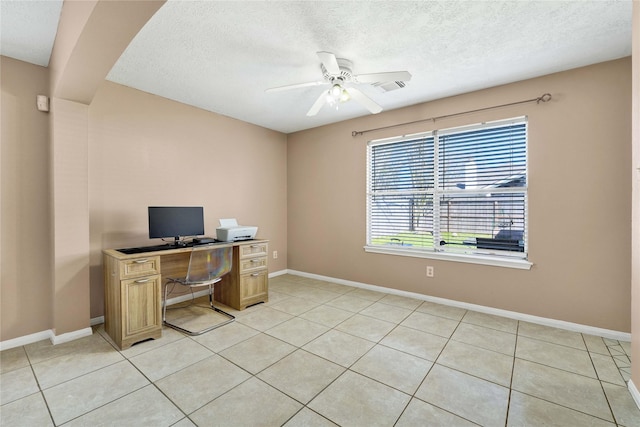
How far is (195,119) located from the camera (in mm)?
3645

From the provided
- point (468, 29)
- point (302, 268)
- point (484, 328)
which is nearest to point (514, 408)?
point (484, 328)

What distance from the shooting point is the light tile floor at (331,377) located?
159 centimetres

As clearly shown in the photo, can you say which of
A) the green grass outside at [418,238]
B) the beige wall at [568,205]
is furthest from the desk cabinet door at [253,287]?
the beige wall at [568,205]

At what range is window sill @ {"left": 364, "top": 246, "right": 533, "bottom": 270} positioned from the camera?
292 centimetres

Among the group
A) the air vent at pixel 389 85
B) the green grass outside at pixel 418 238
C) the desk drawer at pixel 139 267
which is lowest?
the desk drawer at pixel 139 267

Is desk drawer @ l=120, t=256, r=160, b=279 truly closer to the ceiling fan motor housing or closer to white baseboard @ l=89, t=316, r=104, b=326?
white baseboard @ l=89, t=316, r=104, b=326

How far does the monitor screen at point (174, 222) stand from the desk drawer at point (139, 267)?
0.45 m

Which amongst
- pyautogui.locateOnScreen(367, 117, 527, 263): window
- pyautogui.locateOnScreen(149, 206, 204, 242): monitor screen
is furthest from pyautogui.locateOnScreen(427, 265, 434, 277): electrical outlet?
pyautogui.locateOnScreen(149, 206, 204, 242): monitor screen

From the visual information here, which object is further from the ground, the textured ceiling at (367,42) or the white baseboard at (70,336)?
the textured ceiling at (367,42)

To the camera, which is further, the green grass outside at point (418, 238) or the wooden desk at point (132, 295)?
the green grass outside at point (418, 238)

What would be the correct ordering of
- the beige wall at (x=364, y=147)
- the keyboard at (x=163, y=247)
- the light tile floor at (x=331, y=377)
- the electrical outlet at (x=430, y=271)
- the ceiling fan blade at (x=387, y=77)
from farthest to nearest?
1. the electrical outlet at (x=430, y=271)
2. the keyboard at (x=163, y=247)
3. the beige wall at (x=364, y=147)
4. the ceiling fan blade at (x=387, y=77)
5. the light tile floor at (x=331, y=377)

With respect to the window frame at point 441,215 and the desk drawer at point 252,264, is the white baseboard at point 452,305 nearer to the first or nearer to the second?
the window frame at point 441,215

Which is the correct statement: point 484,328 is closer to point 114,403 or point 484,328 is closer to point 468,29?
point 468,29

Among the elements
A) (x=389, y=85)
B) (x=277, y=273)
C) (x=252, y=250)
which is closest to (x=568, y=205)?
(x=389, y=85)
